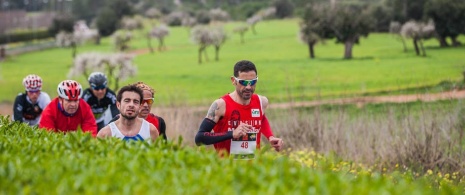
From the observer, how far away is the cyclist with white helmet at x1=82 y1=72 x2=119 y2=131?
13723mm

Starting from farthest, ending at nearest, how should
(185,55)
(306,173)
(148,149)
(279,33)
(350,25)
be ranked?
(279,33), (185,55), (350,25), (148,149), (306,173)

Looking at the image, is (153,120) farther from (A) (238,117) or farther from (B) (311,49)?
(B) (311,49)

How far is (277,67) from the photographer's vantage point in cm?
5497

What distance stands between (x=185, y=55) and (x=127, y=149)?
6575cm

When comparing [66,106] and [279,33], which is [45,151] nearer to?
[66,106]

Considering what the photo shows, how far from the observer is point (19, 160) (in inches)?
250

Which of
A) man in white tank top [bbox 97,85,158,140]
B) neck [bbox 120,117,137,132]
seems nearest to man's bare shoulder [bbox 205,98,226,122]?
man in white tank top [bbox 97,85,158,140]

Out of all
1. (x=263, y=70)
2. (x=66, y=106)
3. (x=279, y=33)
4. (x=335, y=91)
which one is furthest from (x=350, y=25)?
(x=66, y=106)

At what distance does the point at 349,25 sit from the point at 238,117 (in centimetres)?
4990

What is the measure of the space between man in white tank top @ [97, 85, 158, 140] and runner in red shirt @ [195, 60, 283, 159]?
72 cm

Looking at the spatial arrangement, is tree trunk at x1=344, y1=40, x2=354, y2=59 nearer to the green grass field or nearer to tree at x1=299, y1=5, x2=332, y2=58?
the green grass field

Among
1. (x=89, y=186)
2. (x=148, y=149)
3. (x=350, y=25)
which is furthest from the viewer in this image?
(x=350, y=25)

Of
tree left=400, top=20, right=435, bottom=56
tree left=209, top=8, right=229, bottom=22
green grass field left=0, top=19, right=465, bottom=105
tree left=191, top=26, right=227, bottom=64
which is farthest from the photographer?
tree left=209, top=8, right=229, bottom=22

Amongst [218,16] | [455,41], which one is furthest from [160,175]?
[218,16]
